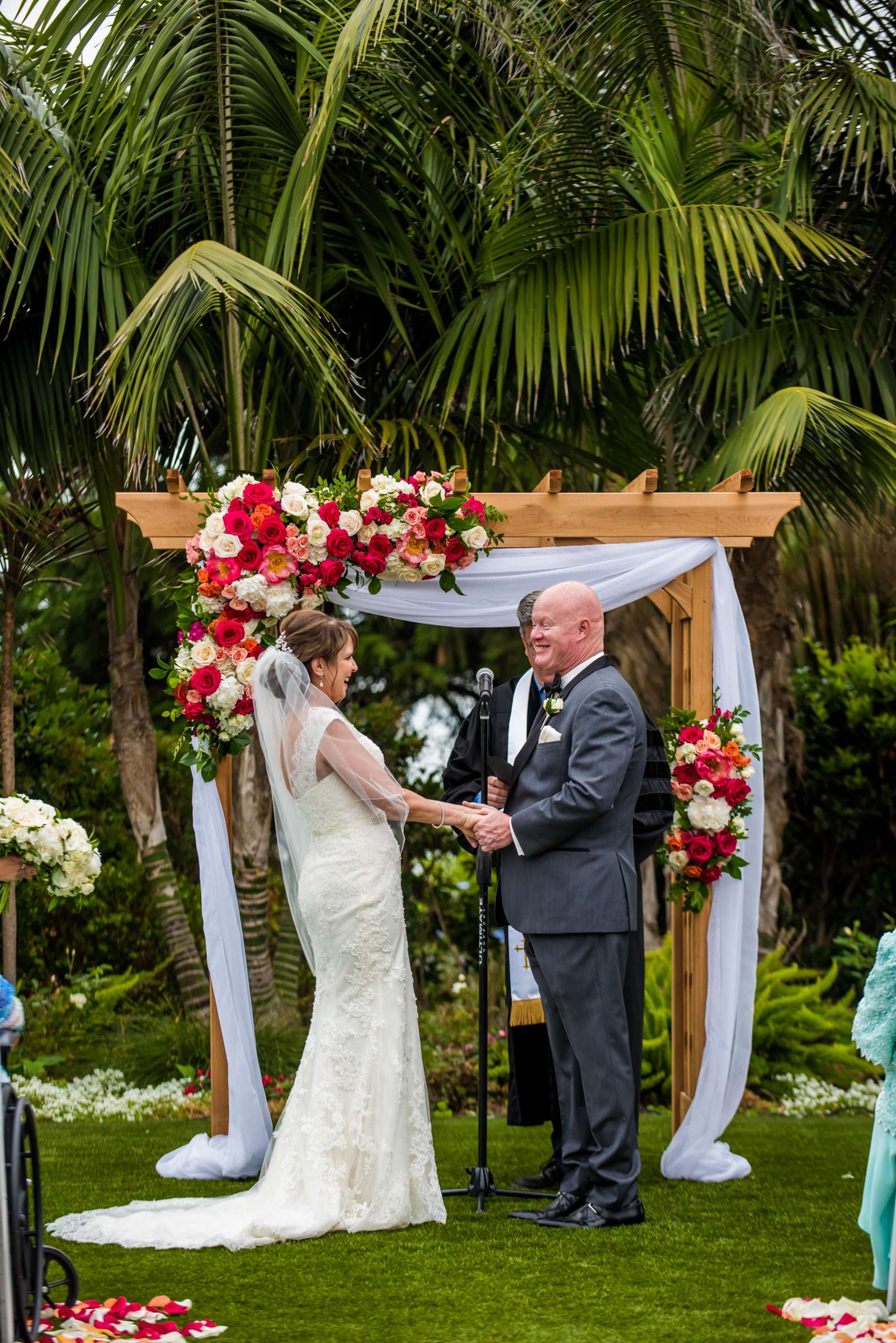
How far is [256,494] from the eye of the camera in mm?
5453

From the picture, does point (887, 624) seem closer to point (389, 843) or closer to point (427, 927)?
point (427, 927)

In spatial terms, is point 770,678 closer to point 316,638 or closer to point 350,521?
point 350,521

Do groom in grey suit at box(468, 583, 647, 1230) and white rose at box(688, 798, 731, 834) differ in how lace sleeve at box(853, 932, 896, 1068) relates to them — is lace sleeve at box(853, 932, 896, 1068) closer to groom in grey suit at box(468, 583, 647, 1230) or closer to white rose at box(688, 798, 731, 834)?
groom in grey suit at box(468, 583, 647, 1230)

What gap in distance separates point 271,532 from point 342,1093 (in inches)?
79.9

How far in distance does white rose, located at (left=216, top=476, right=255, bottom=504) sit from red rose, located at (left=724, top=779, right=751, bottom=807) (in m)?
2.20

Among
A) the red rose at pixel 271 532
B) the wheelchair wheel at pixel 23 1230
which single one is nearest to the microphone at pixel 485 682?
the red rose at pixel 271 532

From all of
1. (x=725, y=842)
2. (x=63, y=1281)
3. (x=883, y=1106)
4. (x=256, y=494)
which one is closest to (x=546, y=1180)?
(x=725, y=842)

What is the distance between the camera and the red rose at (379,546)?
554cm

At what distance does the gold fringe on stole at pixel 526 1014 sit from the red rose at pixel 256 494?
2205mm

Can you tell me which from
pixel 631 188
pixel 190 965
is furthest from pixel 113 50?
pixel 190 965

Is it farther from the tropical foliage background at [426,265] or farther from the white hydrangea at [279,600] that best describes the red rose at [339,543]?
the tropical foliage background at [426,265]

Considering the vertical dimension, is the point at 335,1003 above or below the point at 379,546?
below

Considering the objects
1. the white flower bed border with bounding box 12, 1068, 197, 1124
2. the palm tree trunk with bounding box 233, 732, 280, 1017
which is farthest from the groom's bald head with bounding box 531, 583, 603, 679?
the white flower bed border with bounding box 12, 1068, 197, 1124

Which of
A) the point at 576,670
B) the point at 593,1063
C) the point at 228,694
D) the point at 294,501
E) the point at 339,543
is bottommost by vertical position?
the point at 593,1063
